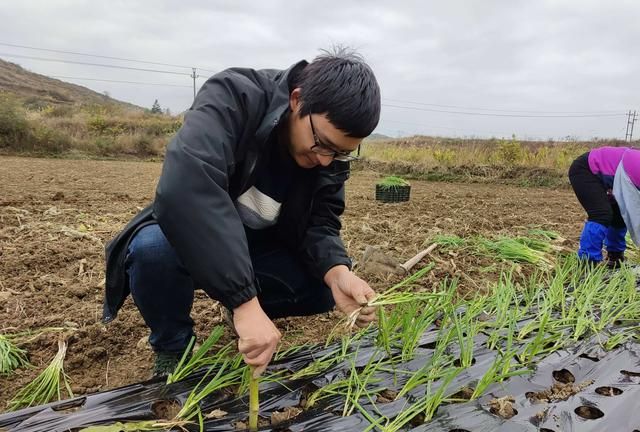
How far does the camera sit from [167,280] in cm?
157

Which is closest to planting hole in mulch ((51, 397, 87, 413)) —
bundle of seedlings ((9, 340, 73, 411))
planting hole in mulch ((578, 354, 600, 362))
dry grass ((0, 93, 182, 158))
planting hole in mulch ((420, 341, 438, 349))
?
bundle of seedlings ((9, 340, 73, 411))

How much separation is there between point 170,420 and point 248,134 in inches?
32.6

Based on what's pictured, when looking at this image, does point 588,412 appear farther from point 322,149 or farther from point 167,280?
point 167,280

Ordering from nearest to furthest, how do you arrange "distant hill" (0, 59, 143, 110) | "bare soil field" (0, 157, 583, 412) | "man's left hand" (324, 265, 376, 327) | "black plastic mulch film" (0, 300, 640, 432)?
"black plastic mulch film" (0, 300, 640, 432) → "man's left hand" (324, 265, 376, 327) → "bare soil field" (0, 157, 583, 412) → "distant hill" (0, 59, 143, 110)

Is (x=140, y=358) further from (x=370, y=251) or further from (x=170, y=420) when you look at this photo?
(x=370, y=251)

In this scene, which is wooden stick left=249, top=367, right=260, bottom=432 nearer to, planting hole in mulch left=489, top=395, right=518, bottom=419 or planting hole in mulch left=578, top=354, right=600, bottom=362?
planting hole in mulch left=489, top=395, right=518, bottom=419

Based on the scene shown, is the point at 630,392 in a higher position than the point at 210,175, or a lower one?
lower

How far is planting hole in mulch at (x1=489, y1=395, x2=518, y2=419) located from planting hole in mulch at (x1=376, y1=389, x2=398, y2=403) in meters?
0.29

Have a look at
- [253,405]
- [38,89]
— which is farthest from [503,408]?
[38,89]

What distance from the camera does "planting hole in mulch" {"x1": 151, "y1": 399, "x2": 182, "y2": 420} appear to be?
4.25ft

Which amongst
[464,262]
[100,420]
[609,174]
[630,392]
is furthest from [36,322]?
[609,174]

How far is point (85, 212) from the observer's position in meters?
4.98

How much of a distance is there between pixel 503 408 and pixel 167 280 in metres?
1.11

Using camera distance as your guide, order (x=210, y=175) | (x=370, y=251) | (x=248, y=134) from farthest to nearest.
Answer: (x=370, y=251), (x=248, y=134), (x=210, y=175)
